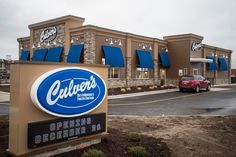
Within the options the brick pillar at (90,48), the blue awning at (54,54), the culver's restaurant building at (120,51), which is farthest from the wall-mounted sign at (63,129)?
the blue awning at (54,54)

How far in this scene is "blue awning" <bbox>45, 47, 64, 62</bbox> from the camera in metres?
30.5

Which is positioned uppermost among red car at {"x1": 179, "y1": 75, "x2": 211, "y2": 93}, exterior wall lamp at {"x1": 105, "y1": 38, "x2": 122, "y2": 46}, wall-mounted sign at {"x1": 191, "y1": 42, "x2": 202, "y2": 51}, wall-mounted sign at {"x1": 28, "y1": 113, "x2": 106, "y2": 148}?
wall-mounted sign at {"x1": 191, "y1": 42, "x2": 202, "y2": 51}

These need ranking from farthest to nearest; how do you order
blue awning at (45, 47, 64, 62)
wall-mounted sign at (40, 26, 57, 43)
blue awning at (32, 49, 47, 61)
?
blue awning at (32, 49, 47, 61) < wall-mounted sign at (40, 26, 57, 43) < blue awning at (45, 47, 64, 62)

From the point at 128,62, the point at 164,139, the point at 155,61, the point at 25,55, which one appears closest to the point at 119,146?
the point at 164,139

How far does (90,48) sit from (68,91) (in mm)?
21945

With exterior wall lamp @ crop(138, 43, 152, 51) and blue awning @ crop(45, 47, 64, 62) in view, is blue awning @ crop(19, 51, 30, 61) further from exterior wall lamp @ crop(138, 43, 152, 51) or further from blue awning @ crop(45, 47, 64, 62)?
exterior wall lamp @ crop(138, 43, 152, 51)

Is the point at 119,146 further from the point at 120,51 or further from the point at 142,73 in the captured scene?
the point at 142,73

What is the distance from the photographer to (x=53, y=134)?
561 centimetres

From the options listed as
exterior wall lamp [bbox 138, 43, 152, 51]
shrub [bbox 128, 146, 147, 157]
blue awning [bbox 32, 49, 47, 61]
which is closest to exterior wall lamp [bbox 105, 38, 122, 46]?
exterior wall lamp [bbox 138, 43, 152, 51]

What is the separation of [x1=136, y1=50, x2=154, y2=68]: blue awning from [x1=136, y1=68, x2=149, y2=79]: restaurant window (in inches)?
32.0

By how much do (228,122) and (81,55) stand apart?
65.2ft

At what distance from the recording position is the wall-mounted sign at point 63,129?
529 cm

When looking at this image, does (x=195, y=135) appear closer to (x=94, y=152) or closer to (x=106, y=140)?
(x=106, y=140)

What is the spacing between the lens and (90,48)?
27.5m
